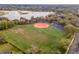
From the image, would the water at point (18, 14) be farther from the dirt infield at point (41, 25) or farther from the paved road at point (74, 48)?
the paved road at point (74, 48)

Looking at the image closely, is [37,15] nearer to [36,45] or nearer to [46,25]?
[46,25]

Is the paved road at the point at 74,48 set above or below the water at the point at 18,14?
below

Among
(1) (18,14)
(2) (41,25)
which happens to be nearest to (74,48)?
(2) (41,25)

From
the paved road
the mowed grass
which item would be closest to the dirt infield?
the mowed grass

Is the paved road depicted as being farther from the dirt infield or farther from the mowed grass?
the dirt infield

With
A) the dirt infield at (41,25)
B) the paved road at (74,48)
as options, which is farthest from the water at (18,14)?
the paved road at (74,48)

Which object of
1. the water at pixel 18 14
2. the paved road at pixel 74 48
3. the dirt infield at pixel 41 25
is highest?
the water at pixel 18 14
